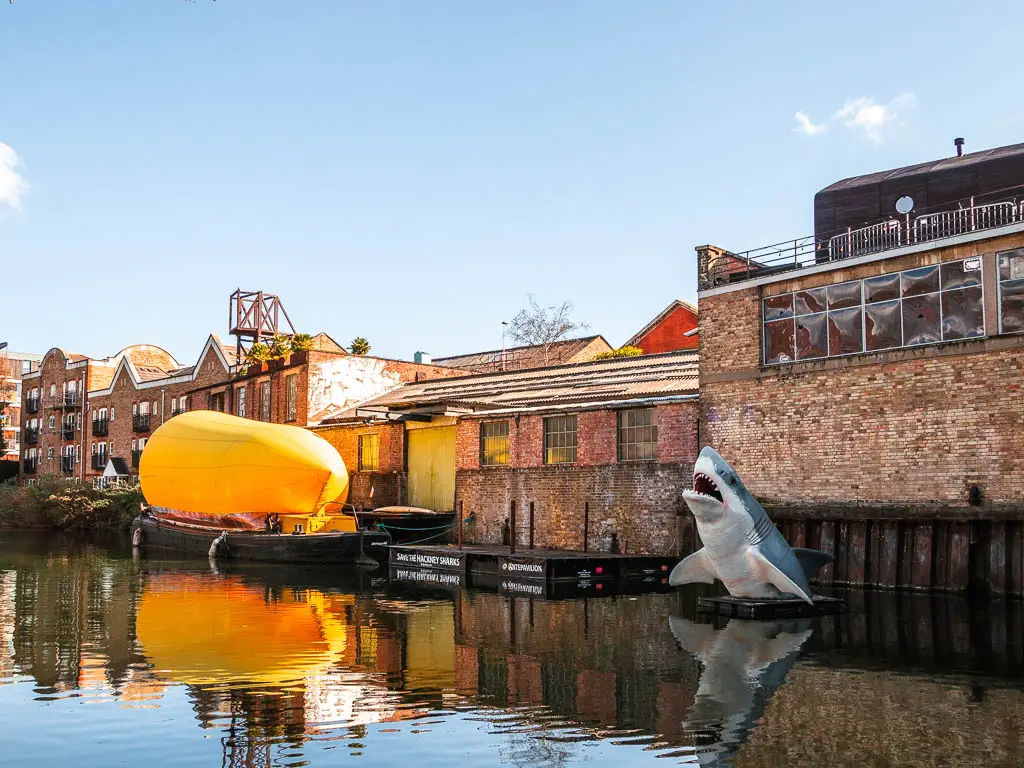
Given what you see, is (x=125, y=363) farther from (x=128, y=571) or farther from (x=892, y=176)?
(x=892, y=176)

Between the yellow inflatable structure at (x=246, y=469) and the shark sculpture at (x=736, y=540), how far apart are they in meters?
15.9

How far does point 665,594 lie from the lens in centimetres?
2067

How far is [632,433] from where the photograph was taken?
25969 millimetres

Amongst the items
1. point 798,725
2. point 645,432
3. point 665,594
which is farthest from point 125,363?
point 798,725

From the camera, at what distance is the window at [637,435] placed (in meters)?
25.6

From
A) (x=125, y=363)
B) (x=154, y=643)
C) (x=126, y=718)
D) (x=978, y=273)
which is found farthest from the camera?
(x=125, y=363)

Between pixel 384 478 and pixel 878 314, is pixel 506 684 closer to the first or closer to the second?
pixel 878 314

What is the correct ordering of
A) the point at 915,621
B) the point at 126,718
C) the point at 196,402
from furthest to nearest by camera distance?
the point at 196,402, the point at 915,621, the point at 126,718

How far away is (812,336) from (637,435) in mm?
5450

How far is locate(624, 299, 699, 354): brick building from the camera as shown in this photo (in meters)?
43.7

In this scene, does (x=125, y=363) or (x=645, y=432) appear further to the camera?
(x=125, y=363)

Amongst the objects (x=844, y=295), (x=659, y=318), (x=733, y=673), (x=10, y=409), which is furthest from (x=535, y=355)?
(x=10, y=409)

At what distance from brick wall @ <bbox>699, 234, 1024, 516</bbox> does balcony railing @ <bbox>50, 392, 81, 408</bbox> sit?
50715 mm

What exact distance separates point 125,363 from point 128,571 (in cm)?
3469
